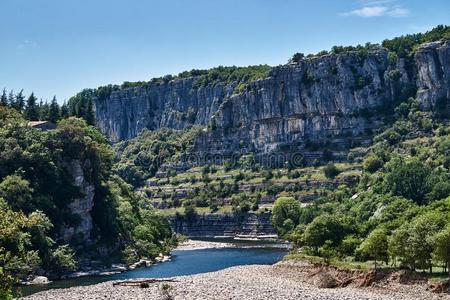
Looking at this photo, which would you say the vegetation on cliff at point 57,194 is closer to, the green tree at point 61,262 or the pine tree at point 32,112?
the green tree at point 61,262

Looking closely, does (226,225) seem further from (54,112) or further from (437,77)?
(437,77)

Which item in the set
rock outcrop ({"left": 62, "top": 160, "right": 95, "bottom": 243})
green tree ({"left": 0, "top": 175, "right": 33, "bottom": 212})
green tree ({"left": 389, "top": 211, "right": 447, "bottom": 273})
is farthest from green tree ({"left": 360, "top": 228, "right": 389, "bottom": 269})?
rock outcrop ({"left": 62, "top": 160, "right": 95, "bottom": 243})

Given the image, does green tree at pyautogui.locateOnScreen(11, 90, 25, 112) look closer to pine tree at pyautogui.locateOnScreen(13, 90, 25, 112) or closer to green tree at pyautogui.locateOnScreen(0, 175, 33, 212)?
pine tree at pyautogui.locateOnScreen(13, 90, 25, 112)

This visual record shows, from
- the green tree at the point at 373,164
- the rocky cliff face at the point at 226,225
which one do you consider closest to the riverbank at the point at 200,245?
the rocky cliff face at the point at 226,225

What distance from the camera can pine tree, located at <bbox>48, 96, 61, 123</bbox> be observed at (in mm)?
140125

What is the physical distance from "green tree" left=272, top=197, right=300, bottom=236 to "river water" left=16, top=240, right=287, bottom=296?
1102cm

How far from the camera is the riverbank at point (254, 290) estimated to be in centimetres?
6203

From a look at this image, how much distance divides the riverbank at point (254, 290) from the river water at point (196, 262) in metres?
10.8

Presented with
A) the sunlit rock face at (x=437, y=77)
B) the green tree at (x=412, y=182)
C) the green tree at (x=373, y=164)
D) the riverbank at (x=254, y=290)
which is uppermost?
the sunlit rock face at (x=437, y=77)

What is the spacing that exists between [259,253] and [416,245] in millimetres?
67694

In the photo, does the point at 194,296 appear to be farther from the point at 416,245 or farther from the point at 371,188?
the point at 371,188

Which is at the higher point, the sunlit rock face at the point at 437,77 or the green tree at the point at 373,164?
the sunlit rock face at the point at 437,77

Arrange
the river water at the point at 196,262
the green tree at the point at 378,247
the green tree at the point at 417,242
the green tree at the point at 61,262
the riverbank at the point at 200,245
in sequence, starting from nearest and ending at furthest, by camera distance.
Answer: the green tree at the point at 417,242
the green tree at the point at 378,247
the river water at the point at 196,262
the green tree at the point at 61,262
the riverbank at the point at 200,245

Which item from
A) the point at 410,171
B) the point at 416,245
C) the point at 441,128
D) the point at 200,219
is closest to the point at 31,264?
the point at 416,245
